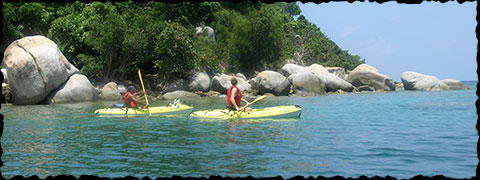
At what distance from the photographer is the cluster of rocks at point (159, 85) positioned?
22.8 metres

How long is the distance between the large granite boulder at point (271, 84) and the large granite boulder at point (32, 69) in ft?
37.6

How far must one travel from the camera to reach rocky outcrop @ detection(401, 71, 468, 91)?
3862 cm

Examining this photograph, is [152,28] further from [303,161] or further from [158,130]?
[303,161]

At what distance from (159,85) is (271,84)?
7024mm

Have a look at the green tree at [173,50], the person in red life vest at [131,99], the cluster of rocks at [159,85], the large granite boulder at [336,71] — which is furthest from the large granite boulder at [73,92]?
the large granite boulder at [336,71]

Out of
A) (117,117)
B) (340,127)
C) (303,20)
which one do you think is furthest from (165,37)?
(303,20)

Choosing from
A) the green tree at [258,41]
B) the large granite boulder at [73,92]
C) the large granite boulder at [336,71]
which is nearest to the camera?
the large granite boulder at [73,92]

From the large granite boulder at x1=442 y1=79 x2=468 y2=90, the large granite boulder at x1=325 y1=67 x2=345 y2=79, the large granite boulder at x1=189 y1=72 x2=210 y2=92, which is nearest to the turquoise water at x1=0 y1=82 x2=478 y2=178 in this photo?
the large granite boulder at x1=189 y1=72 x2=210 y2=92

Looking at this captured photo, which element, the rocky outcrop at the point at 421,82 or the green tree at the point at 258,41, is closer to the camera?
the green tree at the point at 258,41

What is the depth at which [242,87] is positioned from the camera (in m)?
30.4

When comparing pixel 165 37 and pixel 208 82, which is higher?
pixel 165 37

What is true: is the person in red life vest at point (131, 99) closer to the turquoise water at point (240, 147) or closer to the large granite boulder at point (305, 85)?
the turquoise water at point (240, 147)

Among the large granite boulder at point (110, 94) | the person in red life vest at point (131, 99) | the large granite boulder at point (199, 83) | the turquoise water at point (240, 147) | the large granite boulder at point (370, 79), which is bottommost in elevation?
the turquoise water at point (240, 147)

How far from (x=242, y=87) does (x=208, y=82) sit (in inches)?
85.3
